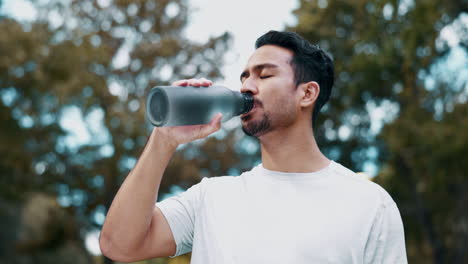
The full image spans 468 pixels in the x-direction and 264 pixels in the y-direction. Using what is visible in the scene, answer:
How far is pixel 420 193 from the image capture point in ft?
56.0

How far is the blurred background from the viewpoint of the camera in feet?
45.2

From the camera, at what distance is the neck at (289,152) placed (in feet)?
7.58

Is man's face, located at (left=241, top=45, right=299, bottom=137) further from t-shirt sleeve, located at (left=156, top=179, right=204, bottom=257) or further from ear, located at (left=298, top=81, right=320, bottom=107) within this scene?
t-shirt sleeve, located at (left=156, top=179, right=204, bottom=257)

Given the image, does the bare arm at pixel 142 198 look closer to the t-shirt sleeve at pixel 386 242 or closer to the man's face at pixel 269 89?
the man's face at pixel 269 89

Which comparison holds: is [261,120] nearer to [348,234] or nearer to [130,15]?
[348,234]

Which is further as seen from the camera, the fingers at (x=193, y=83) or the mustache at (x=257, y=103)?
the mustache at (x=257, y=103)

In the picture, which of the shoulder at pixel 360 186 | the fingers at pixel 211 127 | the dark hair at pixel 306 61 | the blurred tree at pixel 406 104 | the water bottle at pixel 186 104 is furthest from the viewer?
the blurred tree at pixel 406 104

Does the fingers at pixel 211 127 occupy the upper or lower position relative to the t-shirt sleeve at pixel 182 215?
upper

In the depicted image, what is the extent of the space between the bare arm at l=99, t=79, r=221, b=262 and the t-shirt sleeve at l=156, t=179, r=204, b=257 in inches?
3.4

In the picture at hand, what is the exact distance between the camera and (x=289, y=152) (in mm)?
2330

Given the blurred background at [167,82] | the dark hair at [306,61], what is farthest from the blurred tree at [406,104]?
the dark hair at [306,61]

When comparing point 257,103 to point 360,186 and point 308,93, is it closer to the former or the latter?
point 308,93

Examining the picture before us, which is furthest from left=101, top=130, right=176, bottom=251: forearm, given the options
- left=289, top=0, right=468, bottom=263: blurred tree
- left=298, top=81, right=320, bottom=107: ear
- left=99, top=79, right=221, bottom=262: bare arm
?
left=289, top=0, right=468, bottom=263: blurred tree

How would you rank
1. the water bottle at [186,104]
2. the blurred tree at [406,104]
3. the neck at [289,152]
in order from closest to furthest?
the water bottle at [186,104]
the neck at [289,152]
the blurred tree at [406,104]
